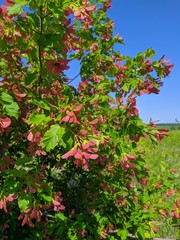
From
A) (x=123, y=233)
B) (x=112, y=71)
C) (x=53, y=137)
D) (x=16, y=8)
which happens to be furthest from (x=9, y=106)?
(x=123, y=233)

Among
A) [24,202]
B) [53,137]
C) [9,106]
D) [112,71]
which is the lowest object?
[24,202]

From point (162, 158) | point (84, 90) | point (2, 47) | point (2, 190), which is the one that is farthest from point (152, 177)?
point (162, 158)

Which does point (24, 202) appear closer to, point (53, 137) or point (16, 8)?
point (53, 137)

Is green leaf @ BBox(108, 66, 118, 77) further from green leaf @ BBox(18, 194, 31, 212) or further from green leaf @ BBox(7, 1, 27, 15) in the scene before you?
green leaf @ BBox(18, 194, 31, 212)

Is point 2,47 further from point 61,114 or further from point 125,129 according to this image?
point 125,129

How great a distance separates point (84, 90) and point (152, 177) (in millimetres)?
1498

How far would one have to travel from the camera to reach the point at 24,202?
2.18 m

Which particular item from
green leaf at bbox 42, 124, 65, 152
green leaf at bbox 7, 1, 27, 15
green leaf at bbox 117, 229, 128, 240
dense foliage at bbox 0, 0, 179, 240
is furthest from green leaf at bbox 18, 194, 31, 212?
green leaf at bbox 117, 229, 128, 240

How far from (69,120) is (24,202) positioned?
26.0 inches

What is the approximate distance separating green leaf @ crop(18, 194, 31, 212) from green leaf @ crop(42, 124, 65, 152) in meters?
0.53

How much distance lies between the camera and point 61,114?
79.4 inches

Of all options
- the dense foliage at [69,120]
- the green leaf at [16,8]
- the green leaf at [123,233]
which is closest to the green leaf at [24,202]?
the dense foliage at [69,120]

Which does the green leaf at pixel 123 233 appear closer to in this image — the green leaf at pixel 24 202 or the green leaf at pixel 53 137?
the green leaf at pixel 24 202

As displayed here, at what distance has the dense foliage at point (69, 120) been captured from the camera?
204cm
